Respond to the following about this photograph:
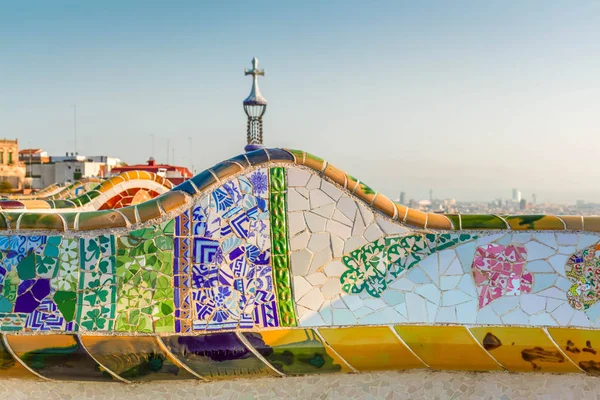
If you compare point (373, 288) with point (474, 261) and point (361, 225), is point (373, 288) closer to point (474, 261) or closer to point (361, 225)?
point (361, 225)

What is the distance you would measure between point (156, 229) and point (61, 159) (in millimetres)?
43841

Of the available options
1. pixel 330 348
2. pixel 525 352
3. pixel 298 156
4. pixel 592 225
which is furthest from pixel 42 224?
pixel 592 225

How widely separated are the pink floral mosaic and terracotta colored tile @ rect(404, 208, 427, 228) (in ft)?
1.27

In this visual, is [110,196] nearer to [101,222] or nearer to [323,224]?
[101,222]

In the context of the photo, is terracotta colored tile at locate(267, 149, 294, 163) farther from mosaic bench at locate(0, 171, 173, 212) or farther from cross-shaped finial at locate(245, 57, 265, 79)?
cross-shaped finial at locate(245, 57, 265, 79)

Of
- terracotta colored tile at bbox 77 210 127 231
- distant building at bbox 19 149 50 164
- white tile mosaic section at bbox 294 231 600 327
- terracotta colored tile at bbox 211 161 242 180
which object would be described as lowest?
white tile mosaic section at bbox 294 231 600 327

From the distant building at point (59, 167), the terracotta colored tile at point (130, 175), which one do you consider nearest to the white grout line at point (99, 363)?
the terracotta colored tile at point (130, 175)

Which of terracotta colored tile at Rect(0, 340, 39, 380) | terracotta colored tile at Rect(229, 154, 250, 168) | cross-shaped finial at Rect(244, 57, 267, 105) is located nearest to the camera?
terracotta colored tile at Rect(0, 340, 39, 380)

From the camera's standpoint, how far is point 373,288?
3.86m

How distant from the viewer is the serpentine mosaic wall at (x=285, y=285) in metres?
3.55

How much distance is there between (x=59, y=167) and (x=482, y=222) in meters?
41.6

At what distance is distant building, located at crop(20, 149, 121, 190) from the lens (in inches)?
1586

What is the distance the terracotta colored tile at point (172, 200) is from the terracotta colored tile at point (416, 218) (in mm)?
1363

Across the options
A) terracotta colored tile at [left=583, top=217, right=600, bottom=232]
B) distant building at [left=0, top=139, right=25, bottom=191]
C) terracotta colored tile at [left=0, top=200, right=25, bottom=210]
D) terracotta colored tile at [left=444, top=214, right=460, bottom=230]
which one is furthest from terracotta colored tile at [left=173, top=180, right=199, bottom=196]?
distant building at [left=0, top=139, right=25, bottom=191]
